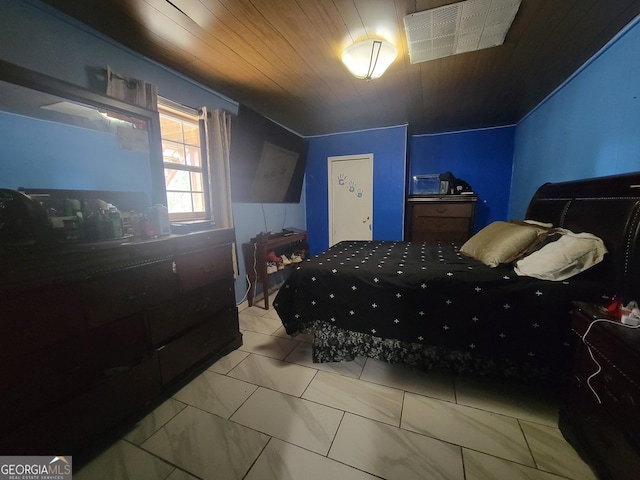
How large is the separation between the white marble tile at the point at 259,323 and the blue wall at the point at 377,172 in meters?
2.02

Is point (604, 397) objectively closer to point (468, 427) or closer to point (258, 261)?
point (468, 427)

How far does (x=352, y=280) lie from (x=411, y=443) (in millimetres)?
934

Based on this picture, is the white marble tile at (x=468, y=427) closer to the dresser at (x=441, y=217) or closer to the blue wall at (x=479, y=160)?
the dresser at (x=441, y=217)

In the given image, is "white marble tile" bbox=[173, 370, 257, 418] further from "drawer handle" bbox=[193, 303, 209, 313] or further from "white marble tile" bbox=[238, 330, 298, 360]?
"drawer handle" bbox=[193, 303, 209, 313]

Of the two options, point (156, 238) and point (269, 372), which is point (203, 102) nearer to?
point (156, 238)

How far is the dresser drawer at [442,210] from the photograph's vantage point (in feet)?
11.2

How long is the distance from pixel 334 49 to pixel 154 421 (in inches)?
106

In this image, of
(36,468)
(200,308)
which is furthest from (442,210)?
(36,468)

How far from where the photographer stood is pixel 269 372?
179cm

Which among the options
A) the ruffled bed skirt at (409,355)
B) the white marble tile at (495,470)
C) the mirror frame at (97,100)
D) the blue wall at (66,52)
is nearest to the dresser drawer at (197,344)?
the ruffled bed skirt at (409,355)

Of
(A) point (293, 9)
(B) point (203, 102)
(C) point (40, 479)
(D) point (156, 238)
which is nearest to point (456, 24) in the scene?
(A) point (293, 9)

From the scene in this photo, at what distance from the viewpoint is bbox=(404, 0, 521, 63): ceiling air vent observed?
4.56ft

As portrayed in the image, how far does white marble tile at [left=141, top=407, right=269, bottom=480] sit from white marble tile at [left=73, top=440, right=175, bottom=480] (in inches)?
1.4

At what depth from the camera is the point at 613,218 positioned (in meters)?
1.37
